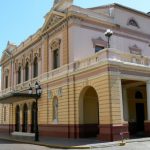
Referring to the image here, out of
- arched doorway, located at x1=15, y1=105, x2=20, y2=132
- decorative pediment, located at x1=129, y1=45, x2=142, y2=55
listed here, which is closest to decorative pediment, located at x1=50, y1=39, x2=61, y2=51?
decorative pediment, located at x1=129, y1=45, x2=142, y2=55

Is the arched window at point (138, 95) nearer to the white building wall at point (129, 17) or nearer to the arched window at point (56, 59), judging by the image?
the white building wall at point (129, 17)

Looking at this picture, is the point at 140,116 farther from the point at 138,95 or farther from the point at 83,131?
the point at 83,131

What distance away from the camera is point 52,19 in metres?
26.9

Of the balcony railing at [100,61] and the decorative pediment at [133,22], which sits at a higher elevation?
the decorative pediment at [133,22]

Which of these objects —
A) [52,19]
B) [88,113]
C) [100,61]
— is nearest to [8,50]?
[52,19]

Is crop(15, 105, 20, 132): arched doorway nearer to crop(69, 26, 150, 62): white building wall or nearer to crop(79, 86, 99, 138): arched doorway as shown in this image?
crop(79, 86, 99, 138): arched doorway

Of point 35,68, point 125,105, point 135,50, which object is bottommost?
point 125,105

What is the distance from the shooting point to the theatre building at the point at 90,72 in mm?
19766

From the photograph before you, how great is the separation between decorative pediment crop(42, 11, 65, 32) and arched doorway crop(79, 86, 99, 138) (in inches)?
262

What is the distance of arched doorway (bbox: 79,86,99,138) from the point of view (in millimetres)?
22562

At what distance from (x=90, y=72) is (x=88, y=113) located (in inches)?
157

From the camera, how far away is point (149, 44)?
28938 mm

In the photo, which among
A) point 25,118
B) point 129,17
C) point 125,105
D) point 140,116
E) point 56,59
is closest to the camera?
point 125,105

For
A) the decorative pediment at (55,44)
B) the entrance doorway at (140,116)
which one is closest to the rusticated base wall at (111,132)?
the entrance doorway at (140,116)
